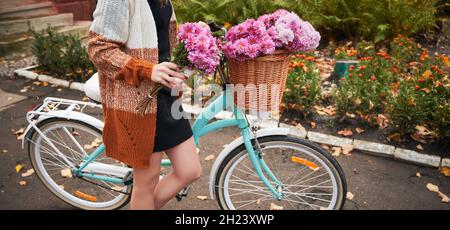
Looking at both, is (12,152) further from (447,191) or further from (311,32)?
(447,191)

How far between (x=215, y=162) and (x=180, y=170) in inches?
13.5

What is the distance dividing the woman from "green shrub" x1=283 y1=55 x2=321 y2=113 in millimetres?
2435

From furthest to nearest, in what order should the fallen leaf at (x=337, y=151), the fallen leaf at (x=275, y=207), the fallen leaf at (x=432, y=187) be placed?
the fallen leaf at (x=337, y=151), the fallen leaf at (x=432, y=187), the fallen leaf at (x=275, y=207)

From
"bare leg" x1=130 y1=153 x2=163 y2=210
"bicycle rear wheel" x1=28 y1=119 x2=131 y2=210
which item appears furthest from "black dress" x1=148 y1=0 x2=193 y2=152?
"bicycle rear wheel" x1=28 y1=119 x2=131 y2=210

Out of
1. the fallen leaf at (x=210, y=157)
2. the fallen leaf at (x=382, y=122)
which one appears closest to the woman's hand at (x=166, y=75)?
the fallen leaf at (x=210, y=157)

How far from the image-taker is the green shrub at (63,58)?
5.94 m

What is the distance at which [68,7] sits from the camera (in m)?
8.47

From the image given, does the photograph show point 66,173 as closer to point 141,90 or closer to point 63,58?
point 141,90

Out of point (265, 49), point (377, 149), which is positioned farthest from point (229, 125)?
point (377, 149)

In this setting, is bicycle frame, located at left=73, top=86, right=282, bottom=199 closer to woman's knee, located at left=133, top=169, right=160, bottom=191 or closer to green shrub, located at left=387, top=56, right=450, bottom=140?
woman's knee, located at left=133, top=169, right=160, bottom=191

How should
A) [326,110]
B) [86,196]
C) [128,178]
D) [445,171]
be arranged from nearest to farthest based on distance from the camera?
[128,178], [86,196], [445,171], [326,110]

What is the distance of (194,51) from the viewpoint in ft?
5.75

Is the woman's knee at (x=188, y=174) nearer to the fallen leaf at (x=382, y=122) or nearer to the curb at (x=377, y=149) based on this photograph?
the curb at (x=377, y=149)

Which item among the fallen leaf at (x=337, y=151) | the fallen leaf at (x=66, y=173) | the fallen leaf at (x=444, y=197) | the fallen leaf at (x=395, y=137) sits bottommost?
the fallen leaf at (x=66, y=173)
